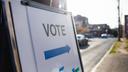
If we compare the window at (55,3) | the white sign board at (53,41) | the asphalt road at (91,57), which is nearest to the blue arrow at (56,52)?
the white sign board at (53,41)

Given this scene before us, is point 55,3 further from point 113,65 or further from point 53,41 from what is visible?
point 113,65

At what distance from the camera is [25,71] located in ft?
7.57

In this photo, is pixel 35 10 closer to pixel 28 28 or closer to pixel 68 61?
pixel 28 28

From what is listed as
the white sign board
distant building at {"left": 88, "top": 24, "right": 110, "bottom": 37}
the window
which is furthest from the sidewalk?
distant building at {"left": 88, "top": 24, "right": 110, "bottom": 37}

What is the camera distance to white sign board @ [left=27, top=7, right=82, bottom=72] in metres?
2.58

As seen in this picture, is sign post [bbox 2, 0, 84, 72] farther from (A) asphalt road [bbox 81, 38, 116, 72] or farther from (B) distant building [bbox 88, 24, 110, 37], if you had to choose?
(B) distant building [bbox 88, 24, 110, 37]

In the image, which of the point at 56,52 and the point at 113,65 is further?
the point at 113,65

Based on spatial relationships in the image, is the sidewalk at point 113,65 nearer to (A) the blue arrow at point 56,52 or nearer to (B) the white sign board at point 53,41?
(B) the white sign board at point 53,41

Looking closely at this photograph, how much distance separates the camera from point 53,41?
2930 millimetres

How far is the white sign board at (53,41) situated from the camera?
2.58 m

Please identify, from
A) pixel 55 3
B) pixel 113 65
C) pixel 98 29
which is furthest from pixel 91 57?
pixel 98 29

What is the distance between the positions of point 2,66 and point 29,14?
1.70 feet

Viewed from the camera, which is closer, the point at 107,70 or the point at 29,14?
the point at 29,14

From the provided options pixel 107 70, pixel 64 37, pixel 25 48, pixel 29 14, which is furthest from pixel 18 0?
pixel 107 70
